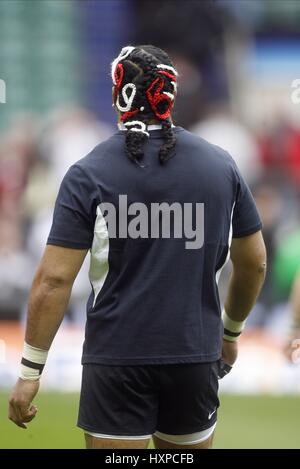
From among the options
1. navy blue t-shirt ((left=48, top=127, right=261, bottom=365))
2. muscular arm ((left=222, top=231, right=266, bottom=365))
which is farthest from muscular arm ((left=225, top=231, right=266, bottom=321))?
navy blue t-shirt ((left=48, top=127, right=261, bottom=365))

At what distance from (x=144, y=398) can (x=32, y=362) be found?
43 cm

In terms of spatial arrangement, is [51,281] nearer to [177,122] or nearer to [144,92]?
[144,92]

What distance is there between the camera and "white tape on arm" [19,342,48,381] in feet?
11.7

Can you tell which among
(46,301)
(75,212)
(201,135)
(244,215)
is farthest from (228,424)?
(201,135)

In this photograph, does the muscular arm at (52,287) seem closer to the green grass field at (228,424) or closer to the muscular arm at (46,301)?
the muscular arm at (46,301)

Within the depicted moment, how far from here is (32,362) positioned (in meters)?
3.57

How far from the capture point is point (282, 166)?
10867mm

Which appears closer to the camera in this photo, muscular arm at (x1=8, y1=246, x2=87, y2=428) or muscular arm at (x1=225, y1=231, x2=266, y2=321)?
muscular arm at (x1=8, y1=246, x2=87, y2=428)

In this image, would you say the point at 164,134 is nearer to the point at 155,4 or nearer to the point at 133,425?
the point at 133,425

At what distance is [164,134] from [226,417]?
4226mm

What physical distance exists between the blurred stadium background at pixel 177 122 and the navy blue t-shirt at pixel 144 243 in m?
2.34

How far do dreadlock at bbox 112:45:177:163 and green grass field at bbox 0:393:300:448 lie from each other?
2.99 metres

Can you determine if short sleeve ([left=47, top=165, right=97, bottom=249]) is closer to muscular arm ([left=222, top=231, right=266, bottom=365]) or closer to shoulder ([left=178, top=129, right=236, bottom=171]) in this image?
shoulder ([left=178, top=129, right=236, bottom=171])
